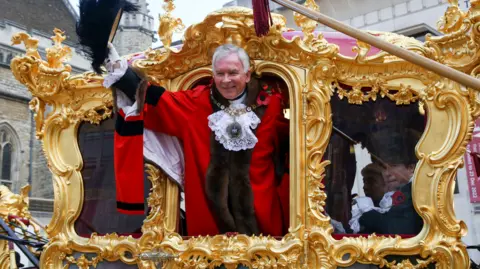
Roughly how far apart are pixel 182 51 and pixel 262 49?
0.47 meters

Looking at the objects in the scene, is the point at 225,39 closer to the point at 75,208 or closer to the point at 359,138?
the point at 359,138

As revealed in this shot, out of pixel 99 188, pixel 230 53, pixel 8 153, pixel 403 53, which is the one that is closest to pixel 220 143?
pixel 230 53

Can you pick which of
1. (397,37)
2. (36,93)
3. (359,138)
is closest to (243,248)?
(359,138)

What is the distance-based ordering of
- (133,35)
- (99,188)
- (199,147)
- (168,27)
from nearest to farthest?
(199,147) < (168,27) < (99,188) < (133,35)

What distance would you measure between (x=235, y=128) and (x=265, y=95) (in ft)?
0.97

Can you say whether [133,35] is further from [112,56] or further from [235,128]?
[235,128]

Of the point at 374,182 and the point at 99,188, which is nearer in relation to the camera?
the point at 374,182

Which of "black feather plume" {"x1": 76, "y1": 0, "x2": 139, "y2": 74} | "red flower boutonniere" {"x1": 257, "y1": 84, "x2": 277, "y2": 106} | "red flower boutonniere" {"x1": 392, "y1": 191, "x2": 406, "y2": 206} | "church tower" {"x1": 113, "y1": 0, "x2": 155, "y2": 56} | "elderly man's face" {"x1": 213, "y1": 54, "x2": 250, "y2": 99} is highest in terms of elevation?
"church tower" {"x1": 113, "y1": 0, "x2": 155, "y2": 56}

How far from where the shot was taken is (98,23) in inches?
127

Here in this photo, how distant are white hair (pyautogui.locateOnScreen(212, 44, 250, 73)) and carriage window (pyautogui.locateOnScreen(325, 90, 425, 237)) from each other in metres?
0.54

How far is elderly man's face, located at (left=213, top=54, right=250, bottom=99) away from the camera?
3209 millimetres

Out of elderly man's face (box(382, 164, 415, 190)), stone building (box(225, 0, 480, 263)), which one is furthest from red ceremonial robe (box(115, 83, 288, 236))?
stone building (box(225, 0, 480, 263))

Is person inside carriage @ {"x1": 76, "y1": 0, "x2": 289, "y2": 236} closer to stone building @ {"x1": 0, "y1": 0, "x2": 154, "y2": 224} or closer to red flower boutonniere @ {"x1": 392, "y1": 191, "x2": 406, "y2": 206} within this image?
red flower boutonniere @ {"x1": 392, "y1": 191, "x2": 406, "y2": 206}

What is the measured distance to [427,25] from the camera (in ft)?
28.4
